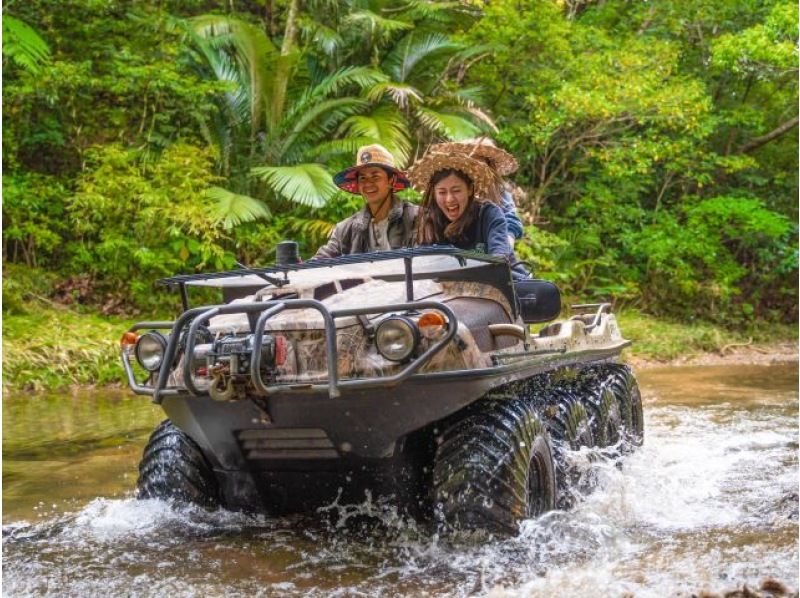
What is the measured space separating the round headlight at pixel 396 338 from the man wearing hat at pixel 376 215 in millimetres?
2146

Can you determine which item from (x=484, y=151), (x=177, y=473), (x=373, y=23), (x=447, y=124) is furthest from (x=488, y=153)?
(x=373, y=23)

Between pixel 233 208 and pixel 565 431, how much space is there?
892cm

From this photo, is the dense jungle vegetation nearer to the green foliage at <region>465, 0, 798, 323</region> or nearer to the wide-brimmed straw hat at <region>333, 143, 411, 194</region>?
the green foliage at <region>465, 0, 798, 323</region>

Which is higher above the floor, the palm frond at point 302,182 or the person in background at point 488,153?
the palm frond at point 302,182

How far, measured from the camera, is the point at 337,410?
13.6 ft

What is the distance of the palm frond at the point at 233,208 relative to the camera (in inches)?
520

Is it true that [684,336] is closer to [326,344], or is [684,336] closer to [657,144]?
[657,144]

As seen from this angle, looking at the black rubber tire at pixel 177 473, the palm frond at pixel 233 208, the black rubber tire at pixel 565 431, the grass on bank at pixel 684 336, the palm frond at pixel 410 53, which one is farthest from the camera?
the palm frond at pixel 410 53

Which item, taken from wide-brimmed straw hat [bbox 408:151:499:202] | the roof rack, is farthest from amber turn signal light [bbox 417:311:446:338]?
wide-brimmed straw hat [bbox 408:151:499:202]

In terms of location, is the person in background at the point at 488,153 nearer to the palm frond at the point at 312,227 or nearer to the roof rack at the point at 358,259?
the roof rack at the point at 358,259

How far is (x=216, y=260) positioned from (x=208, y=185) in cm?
124

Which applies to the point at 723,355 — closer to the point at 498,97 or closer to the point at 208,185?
the point at 498,97

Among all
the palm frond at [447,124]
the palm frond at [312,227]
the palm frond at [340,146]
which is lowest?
the palm frond at [312,227]

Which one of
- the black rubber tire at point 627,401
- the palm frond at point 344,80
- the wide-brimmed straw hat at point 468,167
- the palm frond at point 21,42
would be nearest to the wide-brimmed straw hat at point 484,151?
the wide-brimmed straw hat at point 468,167
